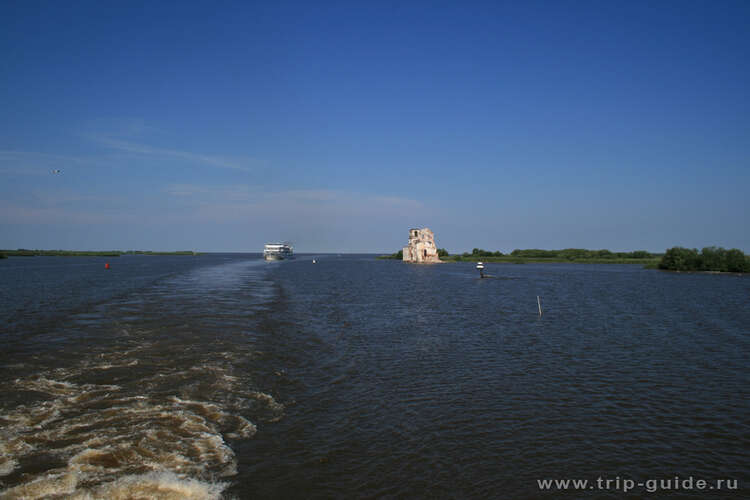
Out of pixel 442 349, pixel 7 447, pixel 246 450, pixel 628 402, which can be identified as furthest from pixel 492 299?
pixel 7 447

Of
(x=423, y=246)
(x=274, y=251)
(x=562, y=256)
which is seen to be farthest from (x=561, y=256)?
(x=274, y=251)

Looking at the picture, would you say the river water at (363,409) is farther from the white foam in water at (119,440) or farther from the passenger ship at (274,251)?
the passenger ship at (274,251)

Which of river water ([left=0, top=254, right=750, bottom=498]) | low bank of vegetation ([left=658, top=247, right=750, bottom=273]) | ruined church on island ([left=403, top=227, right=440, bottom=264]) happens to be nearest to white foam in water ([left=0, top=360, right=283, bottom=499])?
river water ([left=0, top=254, right=750, bottom=498])

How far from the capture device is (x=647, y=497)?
779cm

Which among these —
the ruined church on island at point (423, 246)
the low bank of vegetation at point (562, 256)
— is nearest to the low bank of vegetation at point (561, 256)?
the low bank of vegetation at point (562, 256)

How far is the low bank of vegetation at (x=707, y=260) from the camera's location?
89.9 metres

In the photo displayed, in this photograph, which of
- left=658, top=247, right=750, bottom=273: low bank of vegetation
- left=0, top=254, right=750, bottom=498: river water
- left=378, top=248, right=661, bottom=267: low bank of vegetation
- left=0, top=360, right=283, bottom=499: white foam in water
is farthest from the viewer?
left=378, top=248, right=661, bottom=267: low bank of vegetation

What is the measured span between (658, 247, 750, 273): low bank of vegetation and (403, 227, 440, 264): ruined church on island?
7385 centimetres

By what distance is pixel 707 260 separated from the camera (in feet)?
312

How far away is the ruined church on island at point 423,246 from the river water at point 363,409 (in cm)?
12997

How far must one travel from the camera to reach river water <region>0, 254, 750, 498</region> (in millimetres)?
8078

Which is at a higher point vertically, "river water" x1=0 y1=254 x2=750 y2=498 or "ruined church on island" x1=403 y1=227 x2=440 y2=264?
"ruined church on island" x1=403 y1=227 x2=440 y2=264

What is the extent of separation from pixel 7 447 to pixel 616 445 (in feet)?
45.4

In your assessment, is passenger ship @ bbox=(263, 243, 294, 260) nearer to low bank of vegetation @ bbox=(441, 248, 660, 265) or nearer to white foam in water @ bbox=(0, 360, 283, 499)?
low bank of vegetation @ bbox=(441, 248, 660, 265)
